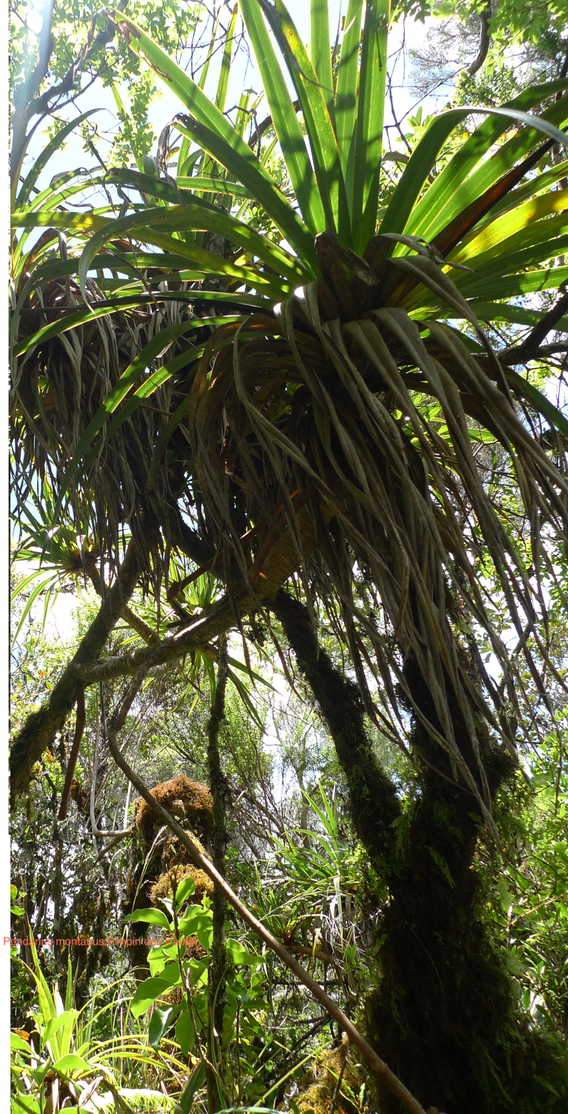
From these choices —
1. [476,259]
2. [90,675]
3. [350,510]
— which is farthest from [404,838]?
[476,259]

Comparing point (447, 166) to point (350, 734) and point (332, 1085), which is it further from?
point (332, 1085)

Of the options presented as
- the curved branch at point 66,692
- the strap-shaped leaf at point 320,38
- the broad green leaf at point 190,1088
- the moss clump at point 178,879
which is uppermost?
the strap-shaped leaf at point 320,38

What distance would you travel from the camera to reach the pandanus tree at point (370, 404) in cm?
72

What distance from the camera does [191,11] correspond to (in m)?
1.47

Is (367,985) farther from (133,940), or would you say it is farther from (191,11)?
(191,11)

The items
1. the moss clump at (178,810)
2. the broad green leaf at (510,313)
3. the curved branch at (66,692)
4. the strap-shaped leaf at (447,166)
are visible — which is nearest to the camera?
the strap-shaped leaf at (447,166)

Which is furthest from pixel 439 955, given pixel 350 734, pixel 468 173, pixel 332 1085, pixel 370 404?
pixel 468 173

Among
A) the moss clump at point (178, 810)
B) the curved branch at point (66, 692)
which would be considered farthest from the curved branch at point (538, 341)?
the moss clump at point (178, 810)

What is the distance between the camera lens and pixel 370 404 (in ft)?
2.30

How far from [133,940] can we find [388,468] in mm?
A: 2416

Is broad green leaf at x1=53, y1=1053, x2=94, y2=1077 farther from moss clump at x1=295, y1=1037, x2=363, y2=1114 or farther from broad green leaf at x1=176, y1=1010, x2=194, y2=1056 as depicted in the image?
moss clump at x1=295, y1=1037, x2=363, y2=1114

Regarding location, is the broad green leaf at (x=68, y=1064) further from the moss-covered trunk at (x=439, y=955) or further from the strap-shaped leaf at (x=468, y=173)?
the strap-shaped leaf at (x=468, y=173)

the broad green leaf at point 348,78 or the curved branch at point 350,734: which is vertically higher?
the broad green leaf at point 348,78

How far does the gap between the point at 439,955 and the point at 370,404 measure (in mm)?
864
